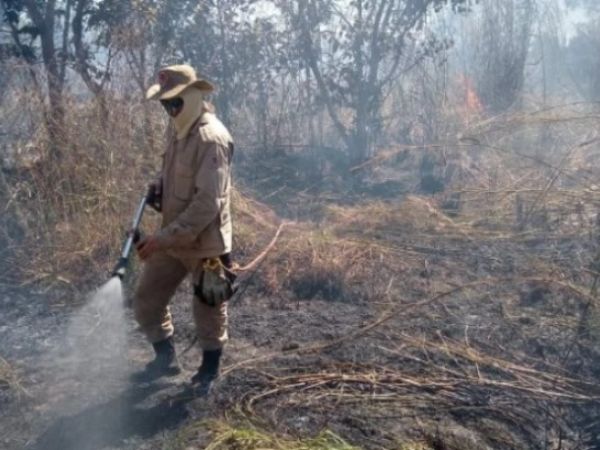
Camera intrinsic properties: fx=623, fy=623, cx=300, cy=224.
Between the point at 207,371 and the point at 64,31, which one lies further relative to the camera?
the point at 64,31

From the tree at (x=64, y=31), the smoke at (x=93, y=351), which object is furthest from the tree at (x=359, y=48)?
the smoke at (x=93, y=351)

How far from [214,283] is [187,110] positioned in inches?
37.2

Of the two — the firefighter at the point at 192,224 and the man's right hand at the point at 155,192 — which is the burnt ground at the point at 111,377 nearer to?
the firefighter at the point at 192,224

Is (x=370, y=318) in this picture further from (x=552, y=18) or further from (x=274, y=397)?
(x=552, y=18)

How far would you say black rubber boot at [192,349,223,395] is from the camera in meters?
3.68

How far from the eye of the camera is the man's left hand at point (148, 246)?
3.24 m

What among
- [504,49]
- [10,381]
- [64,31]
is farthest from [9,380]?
[504,49]

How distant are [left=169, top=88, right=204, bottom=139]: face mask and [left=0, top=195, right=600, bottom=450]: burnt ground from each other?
5.07 ft

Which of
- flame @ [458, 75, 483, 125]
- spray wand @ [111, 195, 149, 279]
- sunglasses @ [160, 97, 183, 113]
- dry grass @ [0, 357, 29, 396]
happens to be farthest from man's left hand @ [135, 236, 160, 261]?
flame @ [458, 75, 483, 125]

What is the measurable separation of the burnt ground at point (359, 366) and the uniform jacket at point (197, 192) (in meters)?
0.94

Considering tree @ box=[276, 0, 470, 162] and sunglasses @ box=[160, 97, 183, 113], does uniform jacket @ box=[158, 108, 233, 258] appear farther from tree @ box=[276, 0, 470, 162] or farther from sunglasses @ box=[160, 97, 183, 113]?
tree @ box=[276, 0, 470, 162]

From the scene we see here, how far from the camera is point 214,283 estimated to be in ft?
11.2

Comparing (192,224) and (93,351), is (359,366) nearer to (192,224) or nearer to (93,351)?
(192,224)

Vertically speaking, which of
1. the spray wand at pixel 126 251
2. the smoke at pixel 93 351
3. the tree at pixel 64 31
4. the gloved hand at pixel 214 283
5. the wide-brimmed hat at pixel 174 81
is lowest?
the smoke at pixel 93 351
